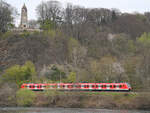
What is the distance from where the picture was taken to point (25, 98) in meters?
46.2

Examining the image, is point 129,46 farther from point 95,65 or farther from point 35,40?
point 35,40

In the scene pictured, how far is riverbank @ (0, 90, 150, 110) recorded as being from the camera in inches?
1721

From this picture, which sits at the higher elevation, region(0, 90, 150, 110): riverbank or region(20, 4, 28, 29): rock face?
region(20, 4, 28, 29): rock face

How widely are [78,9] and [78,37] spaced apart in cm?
1638

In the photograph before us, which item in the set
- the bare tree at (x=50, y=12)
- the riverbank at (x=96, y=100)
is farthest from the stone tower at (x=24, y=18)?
the riverbank at (x=96, y=100)

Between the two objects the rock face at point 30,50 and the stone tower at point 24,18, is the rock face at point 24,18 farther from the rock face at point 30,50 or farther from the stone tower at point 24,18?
the rock face at point 30,50

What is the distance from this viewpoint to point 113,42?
8075cm

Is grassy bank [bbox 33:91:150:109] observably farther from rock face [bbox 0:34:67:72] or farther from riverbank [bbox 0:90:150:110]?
rock face [bbox 0:34:67:72]

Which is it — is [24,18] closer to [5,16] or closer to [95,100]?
[5,16]

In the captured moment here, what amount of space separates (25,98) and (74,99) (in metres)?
8.20

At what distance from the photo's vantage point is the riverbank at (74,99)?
143ft

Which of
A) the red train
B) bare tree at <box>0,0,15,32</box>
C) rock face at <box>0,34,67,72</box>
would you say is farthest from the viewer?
bare tree at <box>0,0,15,32</box>

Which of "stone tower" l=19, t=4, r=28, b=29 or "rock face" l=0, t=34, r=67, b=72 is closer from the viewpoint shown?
"rock face" l=0, t=34, r=67, b=72

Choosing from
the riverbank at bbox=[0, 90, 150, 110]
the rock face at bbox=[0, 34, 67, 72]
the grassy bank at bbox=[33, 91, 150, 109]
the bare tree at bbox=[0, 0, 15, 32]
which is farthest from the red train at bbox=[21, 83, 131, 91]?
the bare tree at bbox=[0, 0, 15, 32]
